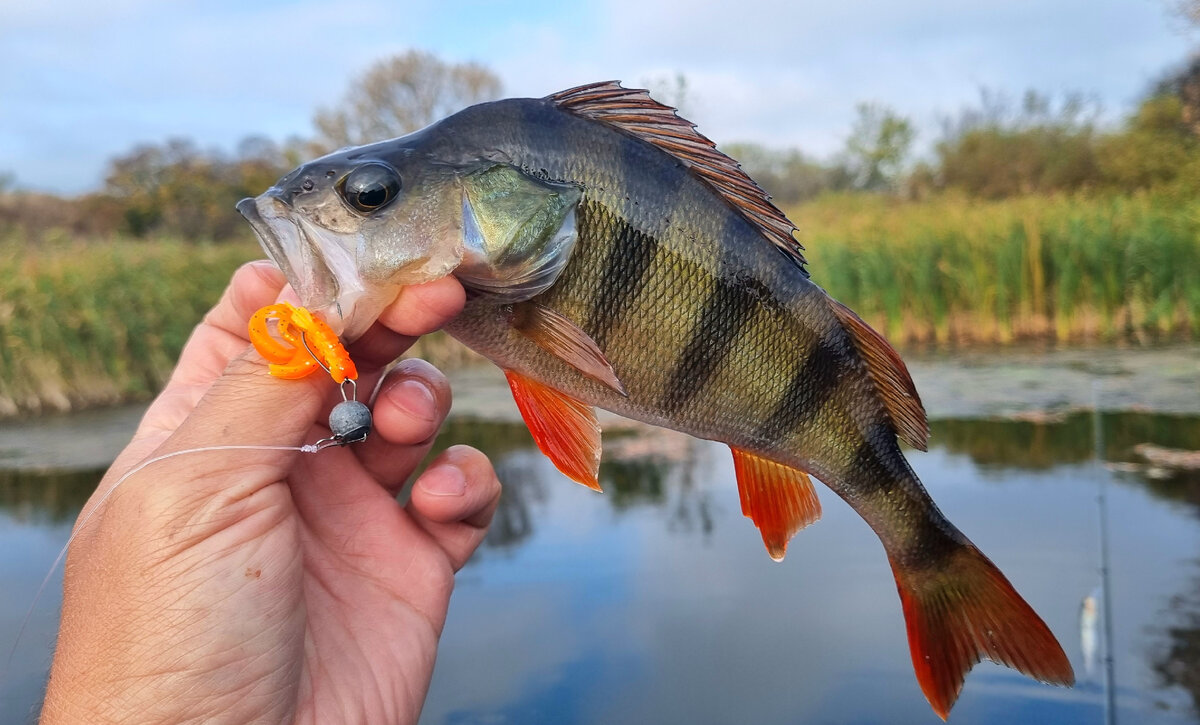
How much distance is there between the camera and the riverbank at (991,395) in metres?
6.12

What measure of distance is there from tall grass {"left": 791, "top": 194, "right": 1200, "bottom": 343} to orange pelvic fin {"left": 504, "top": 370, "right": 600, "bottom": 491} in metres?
8.10

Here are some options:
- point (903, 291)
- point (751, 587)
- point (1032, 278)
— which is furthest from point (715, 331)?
point (1032, 278)

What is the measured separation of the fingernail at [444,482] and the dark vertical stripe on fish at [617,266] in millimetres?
535

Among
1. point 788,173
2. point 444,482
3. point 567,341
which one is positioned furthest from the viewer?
point 788,173

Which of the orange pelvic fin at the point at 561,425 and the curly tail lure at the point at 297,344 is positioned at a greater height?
the curly tail lure at the point at 297,344

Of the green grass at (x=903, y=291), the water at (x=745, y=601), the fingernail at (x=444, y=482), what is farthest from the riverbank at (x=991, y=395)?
the fingernail at (x=444, y=482)

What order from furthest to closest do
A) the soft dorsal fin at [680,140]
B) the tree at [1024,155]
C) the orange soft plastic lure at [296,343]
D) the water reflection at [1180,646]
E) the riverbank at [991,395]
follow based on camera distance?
the tree at [1024,155]
the riverbank at [991,395]
the water reflection at [1180,646]
the soft dorsal fin at [680,140]
the orange soft plastic lure at [296,343]

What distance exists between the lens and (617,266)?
128cm

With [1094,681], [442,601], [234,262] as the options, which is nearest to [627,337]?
[442,601]

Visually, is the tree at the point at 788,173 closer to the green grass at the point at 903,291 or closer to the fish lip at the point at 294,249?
the green grass at the point at 903,291

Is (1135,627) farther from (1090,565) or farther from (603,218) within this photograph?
(603,218)

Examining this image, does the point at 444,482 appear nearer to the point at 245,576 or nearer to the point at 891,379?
the point at 245,576

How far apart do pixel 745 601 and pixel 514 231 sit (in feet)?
8.66

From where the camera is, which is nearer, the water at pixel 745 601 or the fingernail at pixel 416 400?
the fingernail at pixel 416 400
